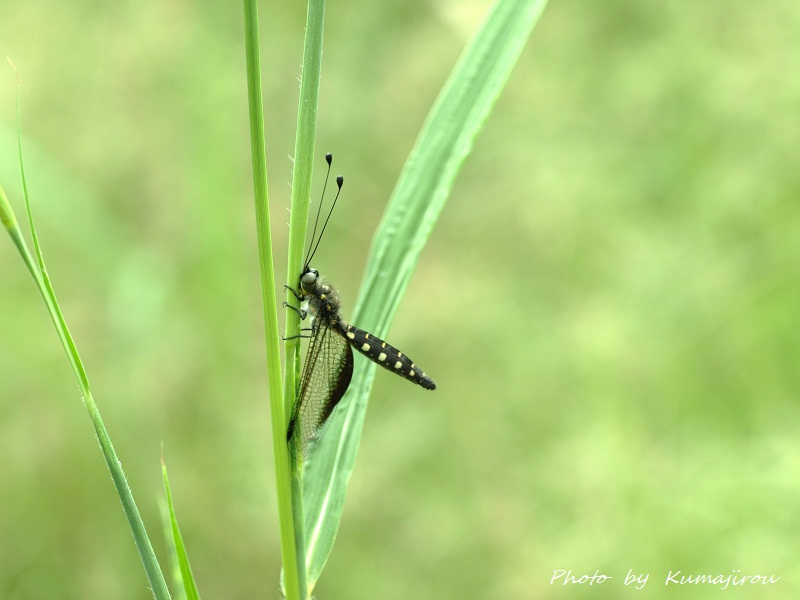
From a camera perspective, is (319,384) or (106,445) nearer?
(106,445)

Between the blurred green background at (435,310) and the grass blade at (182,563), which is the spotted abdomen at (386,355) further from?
the blurred green background at (435,310)

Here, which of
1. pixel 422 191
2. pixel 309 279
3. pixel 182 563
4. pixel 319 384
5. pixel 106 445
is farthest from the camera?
pixel 309 279

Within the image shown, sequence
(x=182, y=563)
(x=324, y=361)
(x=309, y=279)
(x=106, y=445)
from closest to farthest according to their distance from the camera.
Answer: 1. (x=106, y=445)
2. (x=182, y=563)
3. (x=324, y=361)
4. (x=309, y=279)

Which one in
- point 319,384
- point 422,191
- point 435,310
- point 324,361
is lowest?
point 319,384

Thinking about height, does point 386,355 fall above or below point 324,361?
above

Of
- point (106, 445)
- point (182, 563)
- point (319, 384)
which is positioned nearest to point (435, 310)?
point (319, 384)

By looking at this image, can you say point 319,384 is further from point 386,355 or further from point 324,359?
point 386,355
